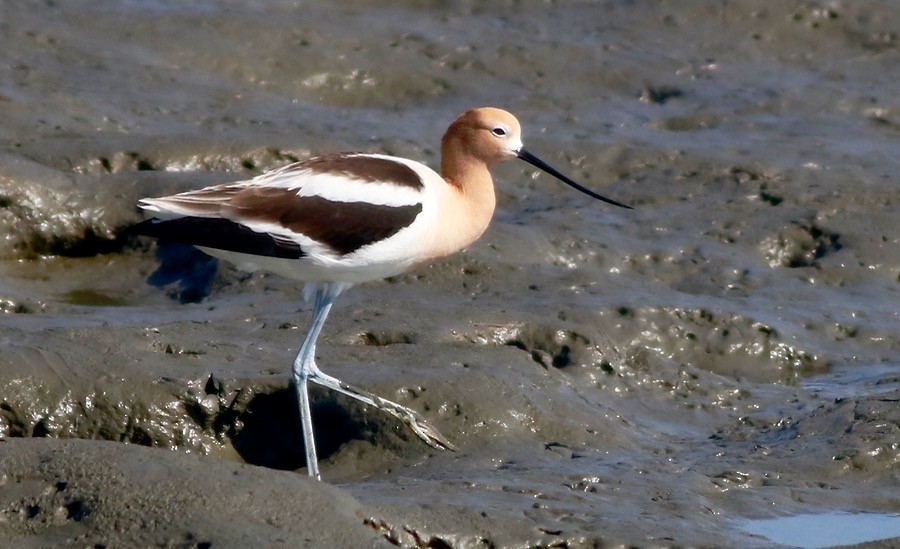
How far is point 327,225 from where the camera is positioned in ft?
21.6

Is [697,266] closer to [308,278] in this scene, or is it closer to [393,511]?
[308,278]

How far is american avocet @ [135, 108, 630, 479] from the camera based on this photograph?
6.41m

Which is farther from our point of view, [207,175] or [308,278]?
[207,175]

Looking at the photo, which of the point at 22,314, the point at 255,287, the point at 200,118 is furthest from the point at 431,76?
the point at 22,314

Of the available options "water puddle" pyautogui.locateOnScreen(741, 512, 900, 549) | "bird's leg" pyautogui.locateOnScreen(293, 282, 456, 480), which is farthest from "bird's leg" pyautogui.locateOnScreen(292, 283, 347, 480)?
"water puddle" pyautogui.locateOnScreen(741, 512, 900, 549)

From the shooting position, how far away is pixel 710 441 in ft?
23.5

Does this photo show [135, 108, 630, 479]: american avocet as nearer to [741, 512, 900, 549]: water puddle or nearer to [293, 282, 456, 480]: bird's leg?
[293, 282, 456, 480]: bird's leg

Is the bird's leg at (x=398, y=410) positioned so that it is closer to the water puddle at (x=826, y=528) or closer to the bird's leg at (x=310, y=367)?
the bird's leg at (x=310, y=367)

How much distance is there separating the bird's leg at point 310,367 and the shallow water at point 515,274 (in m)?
0.23

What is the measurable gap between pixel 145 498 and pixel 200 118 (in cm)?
582

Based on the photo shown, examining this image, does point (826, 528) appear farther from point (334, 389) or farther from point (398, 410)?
point (334, 389)

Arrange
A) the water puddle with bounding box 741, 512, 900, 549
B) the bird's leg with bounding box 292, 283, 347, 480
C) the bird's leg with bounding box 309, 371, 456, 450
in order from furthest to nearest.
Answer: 1. the bird's leg with bounding box 309, 371, 456, 450
2. the bird's leg with bounding box 292, 283, 347, 480
3. the water puddle with bounding box 741, 512, 900, 549

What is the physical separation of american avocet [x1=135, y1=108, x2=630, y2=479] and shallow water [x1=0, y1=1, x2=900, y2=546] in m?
0.34

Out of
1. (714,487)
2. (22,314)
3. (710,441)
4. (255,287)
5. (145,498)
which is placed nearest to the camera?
(145,498)
